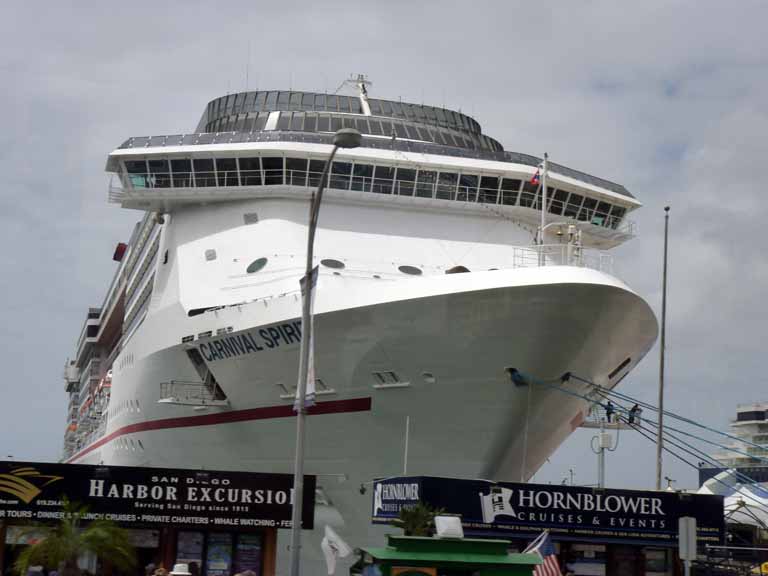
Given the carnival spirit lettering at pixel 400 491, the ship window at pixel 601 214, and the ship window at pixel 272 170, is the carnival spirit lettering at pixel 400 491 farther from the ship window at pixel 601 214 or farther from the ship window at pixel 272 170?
the ship window at pixel 601 214

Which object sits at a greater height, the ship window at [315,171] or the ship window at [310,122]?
the ship window at [310,122]

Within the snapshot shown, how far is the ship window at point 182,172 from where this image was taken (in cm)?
2755

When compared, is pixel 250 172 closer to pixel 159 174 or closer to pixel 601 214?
pixel 159 174

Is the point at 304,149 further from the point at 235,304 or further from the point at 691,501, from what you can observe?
the point at 691,501

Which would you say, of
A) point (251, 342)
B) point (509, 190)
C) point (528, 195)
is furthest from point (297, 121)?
point (251, 342)

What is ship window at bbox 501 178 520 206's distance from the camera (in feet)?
90.4

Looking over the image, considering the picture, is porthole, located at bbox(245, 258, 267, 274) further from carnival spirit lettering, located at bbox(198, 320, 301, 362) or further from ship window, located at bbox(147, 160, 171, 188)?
ship window, located at bbox(147, 160, 171, 188)

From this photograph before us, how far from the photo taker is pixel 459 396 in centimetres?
2114

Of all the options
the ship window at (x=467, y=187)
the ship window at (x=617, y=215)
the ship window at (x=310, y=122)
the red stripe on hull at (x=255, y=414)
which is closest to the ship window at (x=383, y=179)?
the ship window at (x=467, y=187)

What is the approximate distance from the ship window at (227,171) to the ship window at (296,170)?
1370mm

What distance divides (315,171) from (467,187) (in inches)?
150

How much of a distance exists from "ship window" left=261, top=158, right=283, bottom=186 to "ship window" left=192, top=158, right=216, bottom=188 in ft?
4.51

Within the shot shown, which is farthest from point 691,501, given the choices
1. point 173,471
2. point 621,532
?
point 173,471

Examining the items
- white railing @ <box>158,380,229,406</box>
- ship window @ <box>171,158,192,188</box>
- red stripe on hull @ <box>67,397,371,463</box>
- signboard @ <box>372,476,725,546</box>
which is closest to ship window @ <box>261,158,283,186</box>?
ship window @ <box>171,158,192,188</box>
